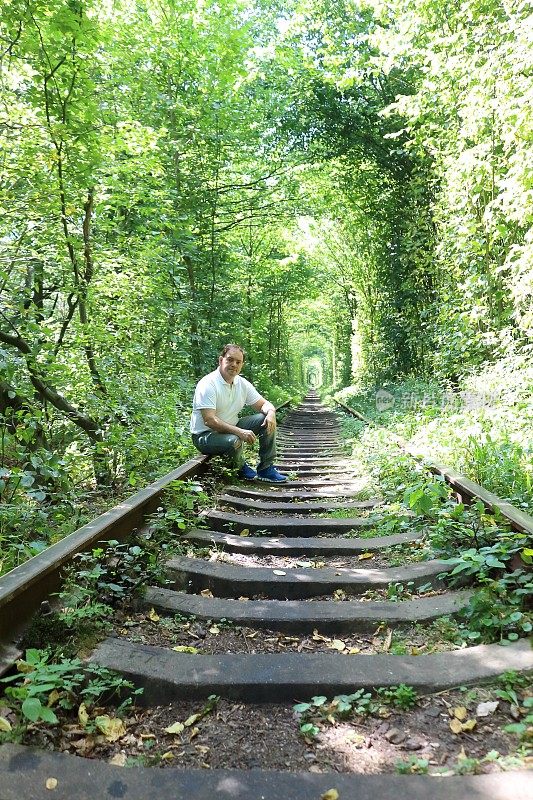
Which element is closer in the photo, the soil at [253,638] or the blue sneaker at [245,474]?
the soil at [253,638]

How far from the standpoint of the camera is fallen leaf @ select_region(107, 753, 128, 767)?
176 cm

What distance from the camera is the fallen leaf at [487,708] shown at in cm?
198

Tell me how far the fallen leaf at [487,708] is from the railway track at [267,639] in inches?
5.2

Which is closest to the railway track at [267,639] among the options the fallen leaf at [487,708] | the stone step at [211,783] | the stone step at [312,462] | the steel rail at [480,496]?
the stone step at [211,783]

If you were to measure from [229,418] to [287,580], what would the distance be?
296 centimetres

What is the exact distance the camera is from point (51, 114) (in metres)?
5.79

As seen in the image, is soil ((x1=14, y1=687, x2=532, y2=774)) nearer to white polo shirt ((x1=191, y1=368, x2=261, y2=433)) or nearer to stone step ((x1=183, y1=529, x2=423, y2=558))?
stone step ((x1=183, y1=529, x2=423, y2=558))

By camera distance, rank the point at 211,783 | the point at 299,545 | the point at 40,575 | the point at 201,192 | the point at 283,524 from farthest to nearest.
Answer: the point at 201,192 < the point at 283,524 < the point at 299,545 < the point at 40,575 < the point at 211,783

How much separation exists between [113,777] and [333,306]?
33.7m

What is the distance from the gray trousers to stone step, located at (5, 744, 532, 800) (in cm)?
409

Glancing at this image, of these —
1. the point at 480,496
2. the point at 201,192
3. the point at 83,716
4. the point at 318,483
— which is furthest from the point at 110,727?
the point at 201,192

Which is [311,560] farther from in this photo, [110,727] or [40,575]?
[110,727]

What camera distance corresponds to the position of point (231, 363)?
5.70 meters

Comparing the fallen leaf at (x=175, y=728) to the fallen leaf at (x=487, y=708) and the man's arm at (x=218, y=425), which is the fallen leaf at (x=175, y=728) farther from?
the man's arm at (x=218, y=425)
